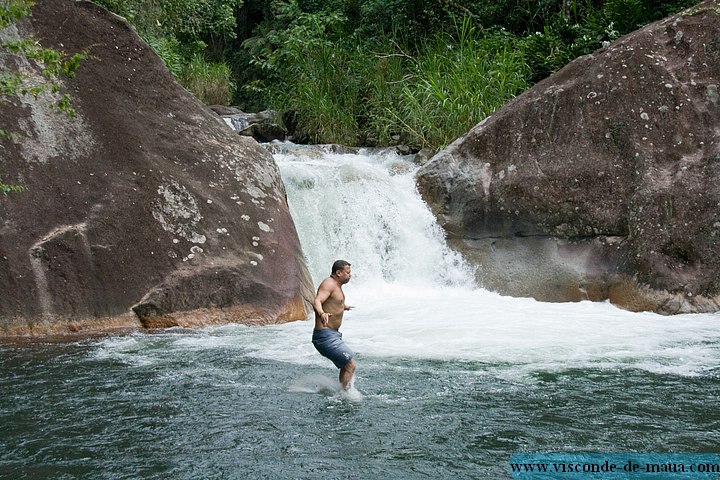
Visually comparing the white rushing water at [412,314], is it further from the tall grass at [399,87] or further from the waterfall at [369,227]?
the tall grass at [399,87]

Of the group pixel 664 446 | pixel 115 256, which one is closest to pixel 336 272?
pixel 664 446

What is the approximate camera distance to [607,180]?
11.5 meters

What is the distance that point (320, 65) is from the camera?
18.3 metres

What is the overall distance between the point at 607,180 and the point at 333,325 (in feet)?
20.0

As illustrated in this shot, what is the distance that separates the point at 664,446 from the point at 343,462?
1972 mm

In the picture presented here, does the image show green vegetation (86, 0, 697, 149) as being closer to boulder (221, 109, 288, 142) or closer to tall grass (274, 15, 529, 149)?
tall grass (274, 15, 529, 149)

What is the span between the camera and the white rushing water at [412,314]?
7.90 meters

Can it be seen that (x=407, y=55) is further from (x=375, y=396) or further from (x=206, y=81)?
(x=375, y=396)

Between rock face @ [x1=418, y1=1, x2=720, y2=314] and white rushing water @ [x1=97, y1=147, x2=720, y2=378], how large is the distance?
0.43 metres

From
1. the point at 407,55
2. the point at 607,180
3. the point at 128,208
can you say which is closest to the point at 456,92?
the point at 407,55

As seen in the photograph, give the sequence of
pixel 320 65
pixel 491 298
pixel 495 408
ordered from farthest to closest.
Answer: pixel 320 65
pixel 491 298
pixel 495 408

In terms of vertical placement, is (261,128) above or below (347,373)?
above

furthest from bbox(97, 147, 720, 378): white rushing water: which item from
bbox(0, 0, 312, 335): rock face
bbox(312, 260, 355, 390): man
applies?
bbox(312, 260, 355, 390): man

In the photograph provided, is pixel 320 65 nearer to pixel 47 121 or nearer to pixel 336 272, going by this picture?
pixel 47 121
